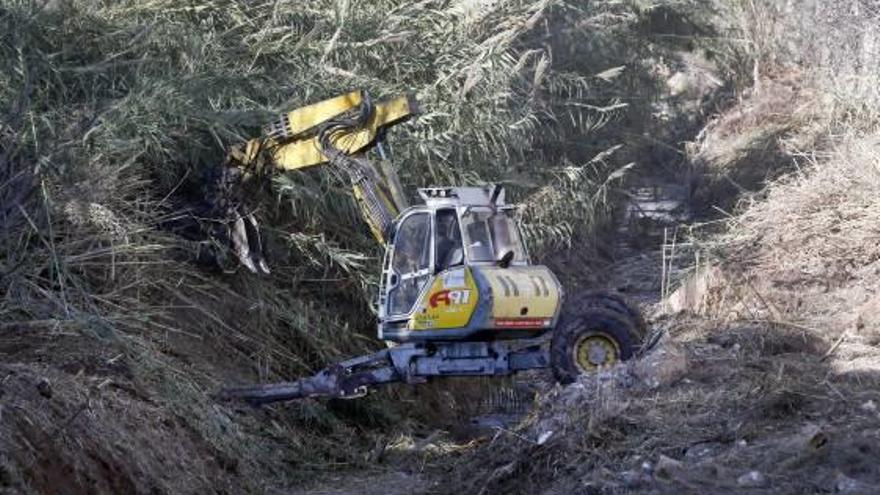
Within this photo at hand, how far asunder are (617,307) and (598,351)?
1.44 ft

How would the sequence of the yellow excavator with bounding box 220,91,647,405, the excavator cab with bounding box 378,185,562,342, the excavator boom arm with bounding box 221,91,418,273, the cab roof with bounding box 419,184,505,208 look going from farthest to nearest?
the excavator boom arm with bounding box 221,91,418,273 → the cab roof with bounding box 419,184,505,208 → the yellow excavator with bounding box 220,91,647,405 → the excavator cab with bounding box 378,185,562,342

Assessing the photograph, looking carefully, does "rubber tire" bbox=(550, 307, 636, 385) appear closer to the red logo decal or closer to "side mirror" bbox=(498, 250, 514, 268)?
"side mirror" bbox=(498, 250, 514, 268)

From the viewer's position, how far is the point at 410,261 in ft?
42.6

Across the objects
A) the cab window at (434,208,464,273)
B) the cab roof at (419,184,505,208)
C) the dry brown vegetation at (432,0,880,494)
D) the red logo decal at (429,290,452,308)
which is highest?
the cab roof at (419,184,505,208)

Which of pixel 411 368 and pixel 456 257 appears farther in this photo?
pixel 411 368

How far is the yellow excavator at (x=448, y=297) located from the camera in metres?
12.6

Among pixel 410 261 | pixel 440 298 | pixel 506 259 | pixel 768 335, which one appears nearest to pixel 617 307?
pixel 506 259

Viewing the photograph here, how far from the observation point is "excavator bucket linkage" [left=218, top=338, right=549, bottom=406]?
42.0ft

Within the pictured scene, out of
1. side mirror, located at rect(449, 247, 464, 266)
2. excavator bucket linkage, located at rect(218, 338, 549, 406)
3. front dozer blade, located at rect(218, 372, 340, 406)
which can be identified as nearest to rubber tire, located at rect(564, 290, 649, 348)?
excavator bucket linkage, located at rect(218, 338, 549, 406)

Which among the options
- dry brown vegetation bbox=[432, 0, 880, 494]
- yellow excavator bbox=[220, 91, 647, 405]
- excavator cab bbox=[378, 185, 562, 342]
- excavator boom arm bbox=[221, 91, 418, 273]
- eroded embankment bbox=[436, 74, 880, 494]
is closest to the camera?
eroded embankment bbox=[436, 74, 880, 494]

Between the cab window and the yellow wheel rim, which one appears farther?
the cab window

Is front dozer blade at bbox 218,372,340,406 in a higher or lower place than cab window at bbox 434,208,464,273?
lower

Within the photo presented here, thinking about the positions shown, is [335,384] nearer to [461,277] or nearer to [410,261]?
[410,261]

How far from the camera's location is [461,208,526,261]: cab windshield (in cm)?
1281
